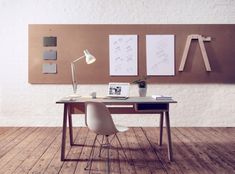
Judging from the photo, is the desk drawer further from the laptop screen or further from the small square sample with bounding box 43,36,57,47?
the small square sample with bounding box 43,36,57,47

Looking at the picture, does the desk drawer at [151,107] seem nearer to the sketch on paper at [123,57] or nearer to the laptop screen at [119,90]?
the laptop screen at [119,90]

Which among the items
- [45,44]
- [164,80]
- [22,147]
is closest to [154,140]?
[164,80]

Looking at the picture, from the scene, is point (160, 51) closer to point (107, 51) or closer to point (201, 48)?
point (201, 48)

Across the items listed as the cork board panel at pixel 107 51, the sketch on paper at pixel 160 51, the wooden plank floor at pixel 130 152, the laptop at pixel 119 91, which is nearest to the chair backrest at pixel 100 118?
the wooden plank floor at pixel 130 152

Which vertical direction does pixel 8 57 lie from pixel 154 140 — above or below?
above

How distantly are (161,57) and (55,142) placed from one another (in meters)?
2.45

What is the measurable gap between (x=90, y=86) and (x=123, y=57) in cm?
80

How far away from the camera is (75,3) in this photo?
591 cm

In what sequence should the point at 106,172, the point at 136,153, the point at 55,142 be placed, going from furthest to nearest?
the point at 55,142 < the point at 136,153 < the point at 106,172

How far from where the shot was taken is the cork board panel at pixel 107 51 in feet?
19.3

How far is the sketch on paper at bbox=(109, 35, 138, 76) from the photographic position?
19.3ft

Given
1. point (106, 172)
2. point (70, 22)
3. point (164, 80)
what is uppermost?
point (70, 22)

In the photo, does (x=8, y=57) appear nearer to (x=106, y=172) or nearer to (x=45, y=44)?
(x=45, y=44)

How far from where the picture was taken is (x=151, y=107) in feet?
12.2
